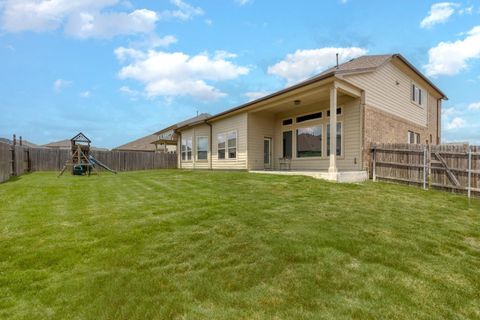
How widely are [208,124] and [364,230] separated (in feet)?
47.2

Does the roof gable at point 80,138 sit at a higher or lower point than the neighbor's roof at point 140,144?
lower

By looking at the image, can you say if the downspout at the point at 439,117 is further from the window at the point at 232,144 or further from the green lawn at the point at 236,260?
the green lawn at the point at 236,260

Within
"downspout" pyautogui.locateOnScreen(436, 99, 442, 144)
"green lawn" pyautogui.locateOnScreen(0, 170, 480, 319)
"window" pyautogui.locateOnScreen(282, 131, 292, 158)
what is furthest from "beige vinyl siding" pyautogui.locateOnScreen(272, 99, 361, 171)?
"downspout" pyautogui.locateOnScreen(436, 99, 442, 144)

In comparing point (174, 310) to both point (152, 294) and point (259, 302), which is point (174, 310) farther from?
point (259, 302)

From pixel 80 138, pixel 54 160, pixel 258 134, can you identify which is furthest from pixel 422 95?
pixel 54 160

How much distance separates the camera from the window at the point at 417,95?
15.0 m

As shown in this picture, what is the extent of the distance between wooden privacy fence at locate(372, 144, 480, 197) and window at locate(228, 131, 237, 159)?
718 cm

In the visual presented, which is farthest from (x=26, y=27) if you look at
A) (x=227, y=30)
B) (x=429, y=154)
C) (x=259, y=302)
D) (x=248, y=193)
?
(x=429, y=154)

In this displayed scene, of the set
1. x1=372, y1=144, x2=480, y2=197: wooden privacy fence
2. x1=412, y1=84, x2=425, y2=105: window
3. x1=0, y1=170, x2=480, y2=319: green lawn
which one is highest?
x1=412, y1=84, x2=425, y2=105: window

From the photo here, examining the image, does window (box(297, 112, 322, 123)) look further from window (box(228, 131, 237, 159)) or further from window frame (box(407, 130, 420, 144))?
window frame (box(407, 130, 420, 144))

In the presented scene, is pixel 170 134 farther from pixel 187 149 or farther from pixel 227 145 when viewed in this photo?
pixel 227 145

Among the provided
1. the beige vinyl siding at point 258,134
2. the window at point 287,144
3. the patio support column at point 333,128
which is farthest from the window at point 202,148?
the patio support column at point 333,128

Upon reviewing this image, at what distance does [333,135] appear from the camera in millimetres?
9984

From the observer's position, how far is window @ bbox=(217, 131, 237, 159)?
1560cm
